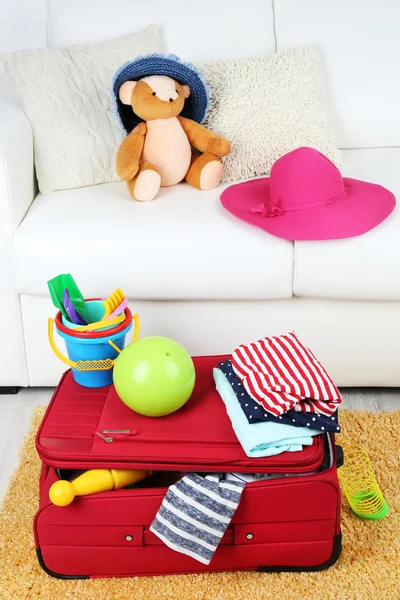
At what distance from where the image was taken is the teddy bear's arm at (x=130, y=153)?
5.90 ft

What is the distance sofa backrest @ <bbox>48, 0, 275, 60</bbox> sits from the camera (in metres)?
2.10

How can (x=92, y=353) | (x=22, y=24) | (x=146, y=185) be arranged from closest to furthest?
1. (x=92, y=353)
2. (x=146, y=185)
3. (x=22, y=24)

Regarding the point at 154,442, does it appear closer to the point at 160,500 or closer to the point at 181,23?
the point at 160,500

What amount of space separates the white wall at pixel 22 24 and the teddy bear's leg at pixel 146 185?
0.89 meters

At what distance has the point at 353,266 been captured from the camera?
1.64 metres

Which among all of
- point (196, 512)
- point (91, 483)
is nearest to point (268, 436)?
point (196, 512)

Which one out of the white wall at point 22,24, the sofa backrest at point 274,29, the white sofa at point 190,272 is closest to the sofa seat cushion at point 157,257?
the white sofa at point 190,272

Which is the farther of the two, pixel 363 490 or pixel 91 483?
pixel 363 490

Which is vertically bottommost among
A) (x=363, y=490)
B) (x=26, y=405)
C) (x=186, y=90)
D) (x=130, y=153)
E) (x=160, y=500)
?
(x=26, y=405)

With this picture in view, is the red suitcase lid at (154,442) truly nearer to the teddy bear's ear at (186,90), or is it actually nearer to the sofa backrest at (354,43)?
the teddy bear's ear at (186,90)

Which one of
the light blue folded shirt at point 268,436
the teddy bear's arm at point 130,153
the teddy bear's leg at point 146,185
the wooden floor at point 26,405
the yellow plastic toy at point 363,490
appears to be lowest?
the wooden floor at point 26,405

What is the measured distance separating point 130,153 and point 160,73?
8.6 inches

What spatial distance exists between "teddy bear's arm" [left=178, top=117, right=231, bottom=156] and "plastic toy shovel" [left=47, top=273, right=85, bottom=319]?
0.59 m

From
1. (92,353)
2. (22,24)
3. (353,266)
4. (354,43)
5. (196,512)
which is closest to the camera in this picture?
(196,512)
